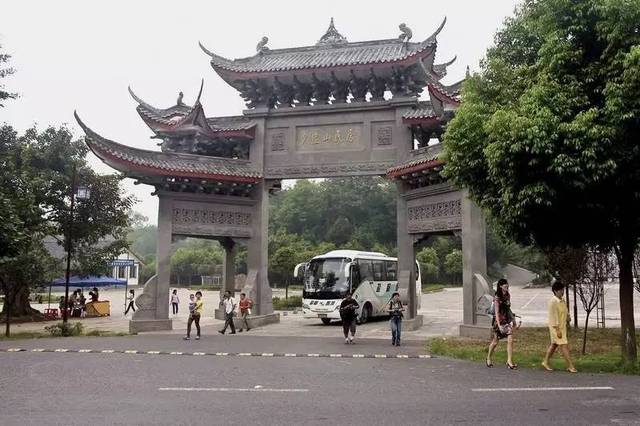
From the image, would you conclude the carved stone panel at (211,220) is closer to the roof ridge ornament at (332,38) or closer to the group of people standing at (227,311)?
the group of people standing at (227,311)

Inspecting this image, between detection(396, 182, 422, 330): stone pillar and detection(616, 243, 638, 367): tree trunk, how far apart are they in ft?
31.2

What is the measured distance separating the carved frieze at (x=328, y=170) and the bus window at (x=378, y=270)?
237 inches

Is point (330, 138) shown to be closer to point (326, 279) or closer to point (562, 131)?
point (326, 279)

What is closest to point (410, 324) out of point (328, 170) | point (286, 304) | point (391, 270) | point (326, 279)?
point (326, 279)

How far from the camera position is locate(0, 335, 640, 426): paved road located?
688 centimetres

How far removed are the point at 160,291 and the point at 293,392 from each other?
41.5ft

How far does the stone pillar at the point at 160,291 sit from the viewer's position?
19.5 meters

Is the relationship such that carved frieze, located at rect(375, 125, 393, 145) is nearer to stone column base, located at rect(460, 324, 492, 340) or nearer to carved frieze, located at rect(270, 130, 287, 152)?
carved frieze, located at rect(270, 130, 287, 152)

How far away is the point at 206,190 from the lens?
21.4 m

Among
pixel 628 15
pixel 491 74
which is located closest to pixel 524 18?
pixel 491 74

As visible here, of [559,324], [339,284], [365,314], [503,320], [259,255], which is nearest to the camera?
[559,324]

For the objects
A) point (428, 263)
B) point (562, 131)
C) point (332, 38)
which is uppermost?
point (332, 38)

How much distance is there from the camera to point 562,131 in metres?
9.09

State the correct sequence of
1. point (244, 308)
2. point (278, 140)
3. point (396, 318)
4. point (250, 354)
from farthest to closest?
point (278, 140), point (244, 308), point (396, 318), point (250, 354)
